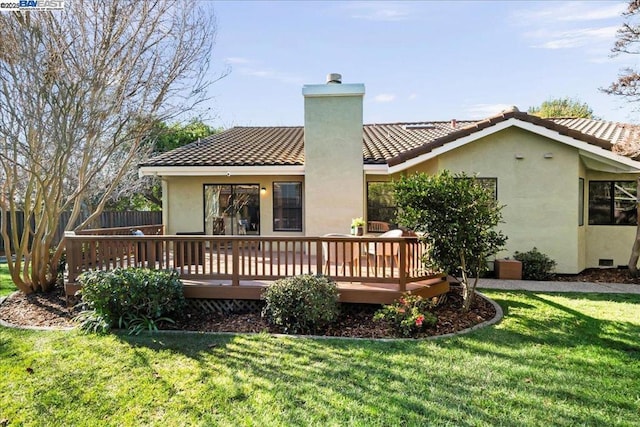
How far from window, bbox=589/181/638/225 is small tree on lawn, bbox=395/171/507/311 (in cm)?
667

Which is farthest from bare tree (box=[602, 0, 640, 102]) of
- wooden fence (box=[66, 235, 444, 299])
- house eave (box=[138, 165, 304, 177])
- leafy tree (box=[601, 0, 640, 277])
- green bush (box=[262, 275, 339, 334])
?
green bush (box=[262, 275, 339, 334])

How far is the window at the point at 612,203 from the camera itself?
1088 cm

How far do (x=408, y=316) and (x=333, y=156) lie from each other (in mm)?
6206

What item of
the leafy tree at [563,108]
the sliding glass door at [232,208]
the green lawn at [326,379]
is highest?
the leafy tree at [563,108]

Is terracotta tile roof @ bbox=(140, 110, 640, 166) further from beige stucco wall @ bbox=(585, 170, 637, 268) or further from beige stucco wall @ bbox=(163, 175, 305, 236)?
beige stucco wall @ bbox=(585, 170, 637, 268)

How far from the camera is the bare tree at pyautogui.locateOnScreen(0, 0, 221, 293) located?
21.9 feet

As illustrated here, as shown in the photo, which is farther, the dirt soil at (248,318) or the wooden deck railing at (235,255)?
the wooden deck railing at (235,255)

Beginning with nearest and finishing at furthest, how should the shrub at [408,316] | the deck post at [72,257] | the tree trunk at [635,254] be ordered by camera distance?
the shrub at [408,316] < the deck post at [72,257] < the tree trunk at [635,254]

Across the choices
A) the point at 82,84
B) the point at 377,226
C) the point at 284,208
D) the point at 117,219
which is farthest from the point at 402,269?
the point at 117,219

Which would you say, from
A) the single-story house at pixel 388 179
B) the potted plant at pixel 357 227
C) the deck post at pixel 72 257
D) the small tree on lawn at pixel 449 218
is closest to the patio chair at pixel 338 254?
the potted plant at pixel 357 227

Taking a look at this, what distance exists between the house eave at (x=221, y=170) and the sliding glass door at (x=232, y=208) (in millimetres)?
925

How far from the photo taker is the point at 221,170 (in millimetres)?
11633

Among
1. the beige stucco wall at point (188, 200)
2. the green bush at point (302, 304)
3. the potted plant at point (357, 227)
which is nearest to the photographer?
the green bush at point (302, 304)

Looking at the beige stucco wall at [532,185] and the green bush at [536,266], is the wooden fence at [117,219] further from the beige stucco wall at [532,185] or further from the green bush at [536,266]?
the green bush at [536,266]
